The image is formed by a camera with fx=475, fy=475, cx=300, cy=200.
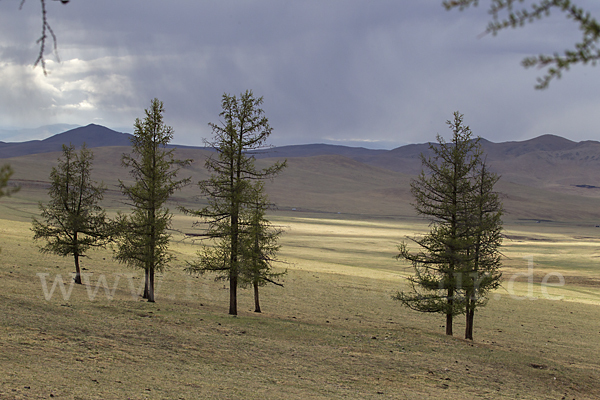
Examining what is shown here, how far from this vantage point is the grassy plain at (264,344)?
10.2m

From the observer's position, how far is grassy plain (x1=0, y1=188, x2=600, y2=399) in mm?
10188

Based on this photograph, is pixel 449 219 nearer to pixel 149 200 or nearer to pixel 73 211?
pixel 149 200

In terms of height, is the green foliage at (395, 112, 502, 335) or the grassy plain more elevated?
the green foliage at (395, 112, 502, 335)

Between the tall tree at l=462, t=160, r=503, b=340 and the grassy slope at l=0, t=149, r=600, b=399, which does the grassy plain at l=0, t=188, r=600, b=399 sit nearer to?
the grassy slope at l=0, t=149, r=600, b=399

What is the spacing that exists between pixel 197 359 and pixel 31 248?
24327mm

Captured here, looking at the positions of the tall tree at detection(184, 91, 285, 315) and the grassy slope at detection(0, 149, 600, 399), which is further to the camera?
the tall tree at detection(184, 91, 285, 315)

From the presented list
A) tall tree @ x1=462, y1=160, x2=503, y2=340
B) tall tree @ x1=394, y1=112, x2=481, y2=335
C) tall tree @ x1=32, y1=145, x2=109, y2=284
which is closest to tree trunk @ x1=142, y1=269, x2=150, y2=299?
tall tree @ x1=32, y1=145, x2=109, y2=284

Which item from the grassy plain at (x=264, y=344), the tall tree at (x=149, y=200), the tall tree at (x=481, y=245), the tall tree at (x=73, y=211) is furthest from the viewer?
the tall tree at (x=73, y=211)

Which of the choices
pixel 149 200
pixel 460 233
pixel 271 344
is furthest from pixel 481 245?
pixel 149 200

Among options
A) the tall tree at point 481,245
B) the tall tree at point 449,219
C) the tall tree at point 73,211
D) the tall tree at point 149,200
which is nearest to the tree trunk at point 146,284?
the tall tree at point 149,200

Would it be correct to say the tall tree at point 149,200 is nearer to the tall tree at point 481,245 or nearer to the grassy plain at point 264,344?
the grassy plain at point 264,344

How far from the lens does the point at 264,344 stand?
576 inches

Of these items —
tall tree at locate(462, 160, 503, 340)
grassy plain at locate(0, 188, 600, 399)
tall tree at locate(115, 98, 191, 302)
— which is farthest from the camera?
tall tree at locate(115, 98, 191, 302)

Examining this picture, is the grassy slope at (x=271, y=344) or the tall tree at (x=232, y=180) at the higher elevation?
the tall tree at (x=232, y=180)
